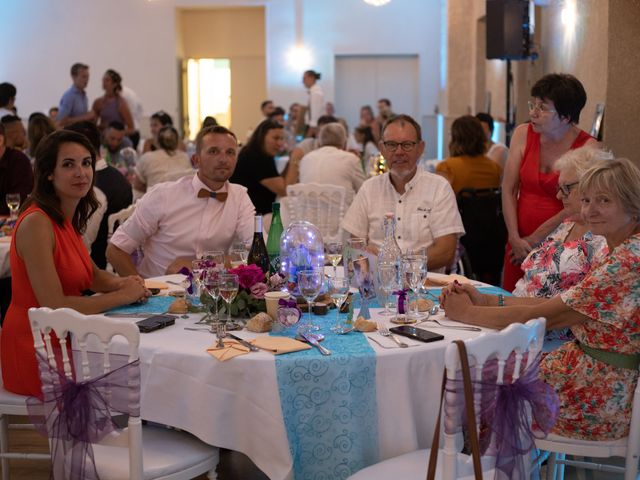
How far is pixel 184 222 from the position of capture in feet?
13.2

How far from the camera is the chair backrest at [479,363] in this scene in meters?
2.05

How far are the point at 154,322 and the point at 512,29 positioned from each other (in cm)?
650

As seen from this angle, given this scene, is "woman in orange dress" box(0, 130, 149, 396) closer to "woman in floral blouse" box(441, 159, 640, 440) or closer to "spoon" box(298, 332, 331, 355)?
"spoon" box(298, 332, 331, 355)

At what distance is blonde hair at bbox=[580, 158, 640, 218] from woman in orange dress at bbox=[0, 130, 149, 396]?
5.41ft

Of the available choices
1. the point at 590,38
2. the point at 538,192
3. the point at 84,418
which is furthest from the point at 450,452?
the point at 590,38

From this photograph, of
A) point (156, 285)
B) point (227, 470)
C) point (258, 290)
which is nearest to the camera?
point (258, 290)

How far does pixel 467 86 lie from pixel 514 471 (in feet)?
40.7

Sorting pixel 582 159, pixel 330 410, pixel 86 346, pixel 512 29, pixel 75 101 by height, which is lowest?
pixel 330 410

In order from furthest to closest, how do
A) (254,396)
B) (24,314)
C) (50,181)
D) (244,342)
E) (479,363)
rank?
(50,181) → (24,314) → (244,342) → (254,396) → (479,363)

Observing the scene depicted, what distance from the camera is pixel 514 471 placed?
7.26 ft

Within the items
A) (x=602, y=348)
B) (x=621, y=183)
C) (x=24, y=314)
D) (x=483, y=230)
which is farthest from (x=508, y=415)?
(x=483, y=230)

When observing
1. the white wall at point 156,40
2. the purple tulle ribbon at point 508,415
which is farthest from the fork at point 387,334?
the white wall at point 156,40

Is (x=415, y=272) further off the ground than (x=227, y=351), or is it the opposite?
(x=415, y=272)

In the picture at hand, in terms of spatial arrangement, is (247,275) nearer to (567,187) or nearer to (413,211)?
(567,187)
